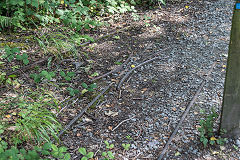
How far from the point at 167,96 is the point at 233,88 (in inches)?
52.3

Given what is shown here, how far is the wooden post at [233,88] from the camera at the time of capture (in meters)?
2.63

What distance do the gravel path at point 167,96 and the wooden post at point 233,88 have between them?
25cm

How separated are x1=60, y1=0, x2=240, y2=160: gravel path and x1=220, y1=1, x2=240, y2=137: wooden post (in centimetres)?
25

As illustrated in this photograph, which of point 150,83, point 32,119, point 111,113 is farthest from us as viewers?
point 150,83

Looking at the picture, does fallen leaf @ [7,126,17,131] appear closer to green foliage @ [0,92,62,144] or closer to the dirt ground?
green foliage @ [0,92,62,144]

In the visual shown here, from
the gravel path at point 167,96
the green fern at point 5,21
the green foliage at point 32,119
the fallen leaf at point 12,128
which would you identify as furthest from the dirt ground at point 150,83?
the green fern at point 5,21

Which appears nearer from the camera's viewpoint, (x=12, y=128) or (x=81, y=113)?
(x=12, y=128)

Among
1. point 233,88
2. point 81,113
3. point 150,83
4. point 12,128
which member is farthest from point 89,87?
point 233,88

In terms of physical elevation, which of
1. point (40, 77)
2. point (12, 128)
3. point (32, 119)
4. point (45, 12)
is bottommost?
point (12, 128)

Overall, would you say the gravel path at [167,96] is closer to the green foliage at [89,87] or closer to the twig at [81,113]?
the twig at [81,113]

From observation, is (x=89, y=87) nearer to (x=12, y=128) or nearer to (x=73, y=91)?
(x=73, y=91)

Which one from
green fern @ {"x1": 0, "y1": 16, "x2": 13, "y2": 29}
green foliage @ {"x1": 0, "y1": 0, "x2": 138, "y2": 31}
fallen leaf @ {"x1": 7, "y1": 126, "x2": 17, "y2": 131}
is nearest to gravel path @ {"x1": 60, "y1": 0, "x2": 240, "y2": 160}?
fallen leaf @ {"x1": 7, "y1": 126, "x2": 17, "y2": 131}

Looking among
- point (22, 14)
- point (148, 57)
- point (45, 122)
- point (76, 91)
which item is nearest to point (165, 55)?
point (148, 57)

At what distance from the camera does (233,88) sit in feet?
9.23
